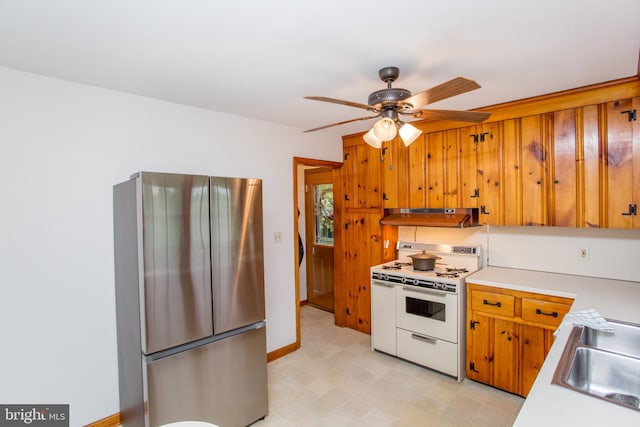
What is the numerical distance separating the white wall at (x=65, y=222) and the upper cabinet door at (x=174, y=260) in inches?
26.4

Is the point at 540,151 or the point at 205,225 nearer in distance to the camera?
the point at 205,225

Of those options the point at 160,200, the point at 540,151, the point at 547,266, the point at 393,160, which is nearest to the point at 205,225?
the point at 160,200

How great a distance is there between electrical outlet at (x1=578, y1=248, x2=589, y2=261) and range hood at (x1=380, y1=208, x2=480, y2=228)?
2.65 ft

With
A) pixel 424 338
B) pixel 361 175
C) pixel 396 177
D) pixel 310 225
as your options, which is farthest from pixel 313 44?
pixel 310 225

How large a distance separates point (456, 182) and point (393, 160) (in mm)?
749

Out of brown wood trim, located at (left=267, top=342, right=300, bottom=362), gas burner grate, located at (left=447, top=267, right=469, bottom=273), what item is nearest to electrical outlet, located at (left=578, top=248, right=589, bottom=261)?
gas burner grate, located at (left=447, top=267, right=469, bottom=273)

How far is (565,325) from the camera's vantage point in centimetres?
167

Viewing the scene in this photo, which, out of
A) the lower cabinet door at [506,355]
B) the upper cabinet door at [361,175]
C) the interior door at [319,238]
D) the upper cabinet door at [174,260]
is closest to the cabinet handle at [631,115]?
the lower cabinet door at [506,355]

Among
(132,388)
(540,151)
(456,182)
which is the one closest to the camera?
(132,388)

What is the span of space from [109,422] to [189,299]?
1217 millimetres

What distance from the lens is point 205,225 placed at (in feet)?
6.89

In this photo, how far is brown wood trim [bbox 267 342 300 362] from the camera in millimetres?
3318

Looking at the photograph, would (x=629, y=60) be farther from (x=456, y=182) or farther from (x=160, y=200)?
(x=160, y=200)

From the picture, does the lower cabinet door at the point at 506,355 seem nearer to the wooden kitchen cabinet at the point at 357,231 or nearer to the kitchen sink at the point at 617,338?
the kitchen sink at the point at 617,338
